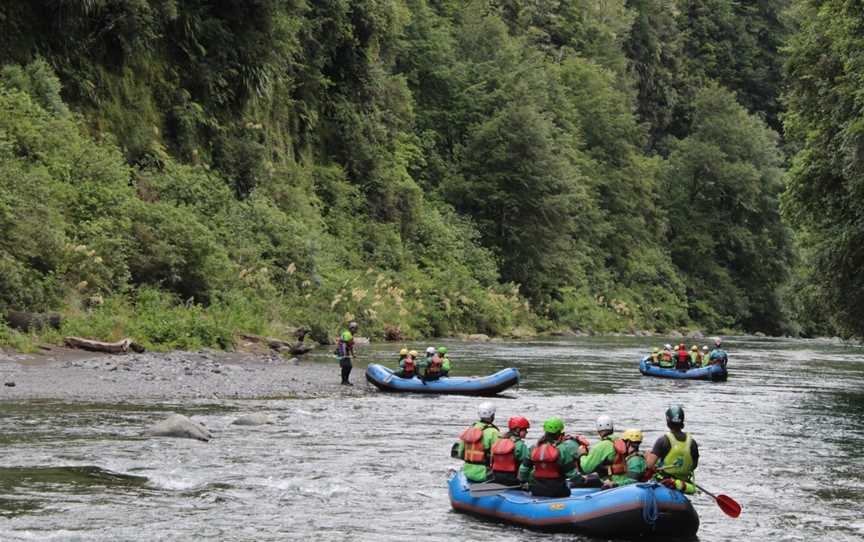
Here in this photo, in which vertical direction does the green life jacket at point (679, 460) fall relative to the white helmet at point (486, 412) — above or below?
below

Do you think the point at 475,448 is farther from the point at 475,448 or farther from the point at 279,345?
the point at 279,345

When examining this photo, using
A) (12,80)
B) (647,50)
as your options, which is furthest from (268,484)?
(647,50)

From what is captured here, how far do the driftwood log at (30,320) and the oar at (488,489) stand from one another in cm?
1529

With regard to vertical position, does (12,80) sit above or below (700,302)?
above

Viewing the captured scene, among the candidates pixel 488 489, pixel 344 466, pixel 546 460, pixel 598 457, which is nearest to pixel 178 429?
pixel 344 466

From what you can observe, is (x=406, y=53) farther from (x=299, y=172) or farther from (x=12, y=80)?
(x=12, y=80)

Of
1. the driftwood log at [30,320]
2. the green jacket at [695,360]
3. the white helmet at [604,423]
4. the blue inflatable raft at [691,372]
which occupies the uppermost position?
the driftwood log at [30,320]

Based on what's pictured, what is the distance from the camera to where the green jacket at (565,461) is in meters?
12.7

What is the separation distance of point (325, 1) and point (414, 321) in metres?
15.0

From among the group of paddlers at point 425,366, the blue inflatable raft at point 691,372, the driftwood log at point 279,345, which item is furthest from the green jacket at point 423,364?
the blue inflatable raft at point 691,372

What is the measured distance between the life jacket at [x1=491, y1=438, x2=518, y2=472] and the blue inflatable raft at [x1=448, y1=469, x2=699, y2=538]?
1.79 feet

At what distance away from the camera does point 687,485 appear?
41.9ft

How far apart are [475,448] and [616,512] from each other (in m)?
2.17

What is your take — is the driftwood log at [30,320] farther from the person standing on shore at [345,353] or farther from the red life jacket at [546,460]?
the red life jacket at [546,460]
